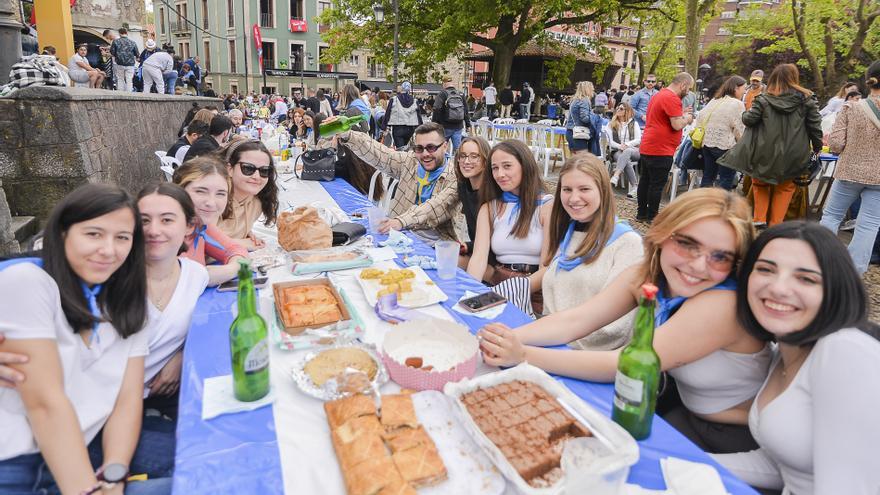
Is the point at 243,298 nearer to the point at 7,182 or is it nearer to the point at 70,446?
the point at 70,446

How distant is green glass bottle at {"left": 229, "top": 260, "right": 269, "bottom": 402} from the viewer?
136 cm

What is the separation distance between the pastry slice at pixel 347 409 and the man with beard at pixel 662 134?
242 inches

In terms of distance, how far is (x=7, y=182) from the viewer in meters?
3.79

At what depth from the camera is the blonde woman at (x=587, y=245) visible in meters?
2.38

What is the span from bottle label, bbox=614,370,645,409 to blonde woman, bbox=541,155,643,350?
3.14 feet

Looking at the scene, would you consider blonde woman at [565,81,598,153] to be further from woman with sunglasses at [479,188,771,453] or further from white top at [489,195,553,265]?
woman with sunglasses at [479,188,771,453]

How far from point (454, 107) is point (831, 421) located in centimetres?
939

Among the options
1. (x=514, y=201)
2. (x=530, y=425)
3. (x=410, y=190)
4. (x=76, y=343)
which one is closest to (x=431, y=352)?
(x=530, y=425)

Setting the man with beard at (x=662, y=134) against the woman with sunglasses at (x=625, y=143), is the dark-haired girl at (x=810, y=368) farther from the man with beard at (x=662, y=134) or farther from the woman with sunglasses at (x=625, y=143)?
the woman with sunglasses at (x=625, y=143)

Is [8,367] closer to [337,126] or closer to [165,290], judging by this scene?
[165,290]

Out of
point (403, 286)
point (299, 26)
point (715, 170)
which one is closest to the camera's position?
point (403, 286)

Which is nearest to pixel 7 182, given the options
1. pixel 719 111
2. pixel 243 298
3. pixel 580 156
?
pixel 243 298

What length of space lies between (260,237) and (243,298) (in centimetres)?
204

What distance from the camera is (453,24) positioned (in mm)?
17094
